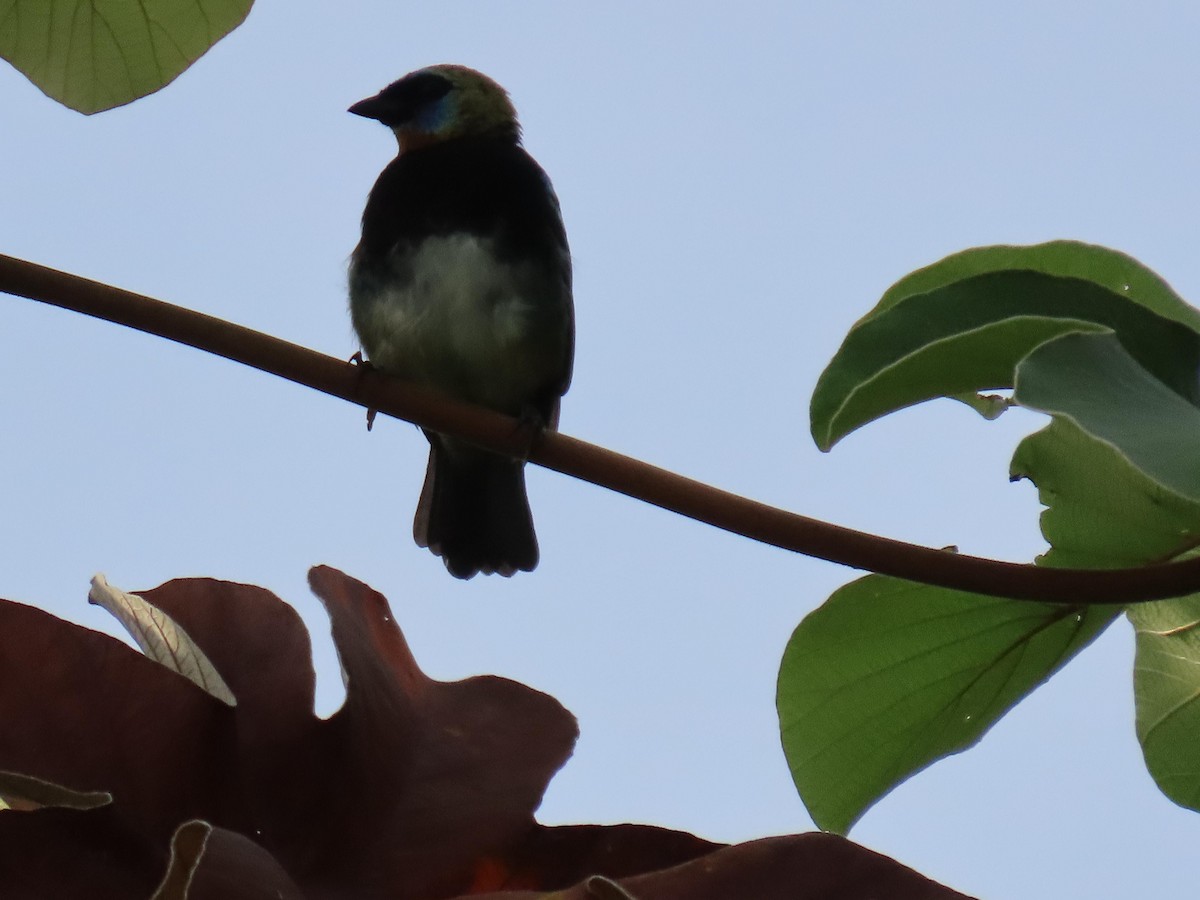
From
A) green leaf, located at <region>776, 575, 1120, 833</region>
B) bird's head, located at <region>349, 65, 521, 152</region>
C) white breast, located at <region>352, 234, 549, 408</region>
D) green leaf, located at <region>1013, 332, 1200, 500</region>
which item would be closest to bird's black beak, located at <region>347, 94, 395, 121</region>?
bird's head, located at <region>349, 65, 521, 152</region>

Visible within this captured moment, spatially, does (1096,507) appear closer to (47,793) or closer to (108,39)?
(47,793)

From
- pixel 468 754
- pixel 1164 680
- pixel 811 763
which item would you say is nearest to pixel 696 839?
pixel 468 754

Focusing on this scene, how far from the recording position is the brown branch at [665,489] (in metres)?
0.62

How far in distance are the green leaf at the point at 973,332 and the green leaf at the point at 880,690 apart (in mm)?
218

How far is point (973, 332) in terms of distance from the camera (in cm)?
65

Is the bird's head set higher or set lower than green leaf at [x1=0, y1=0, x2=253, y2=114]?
higher

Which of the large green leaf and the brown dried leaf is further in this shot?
the large green leaf

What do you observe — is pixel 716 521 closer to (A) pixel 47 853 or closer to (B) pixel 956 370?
(B) pixel 956 370

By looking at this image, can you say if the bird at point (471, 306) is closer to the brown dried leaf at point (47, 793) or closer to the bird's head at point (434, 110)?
the bird's head at point (434, 110)

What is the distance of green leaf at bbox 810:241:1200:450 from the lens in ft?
2.13

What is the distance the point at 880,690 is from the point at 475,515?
1.85 metres

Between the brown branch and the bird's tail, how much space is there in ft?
6.42

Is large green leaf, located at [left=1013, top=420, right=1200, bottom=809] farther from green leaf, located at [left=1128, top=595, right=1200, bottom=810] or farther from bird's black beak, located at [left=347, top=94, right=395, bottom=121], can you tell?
bird's black beak, located at [left=347, top=94, right=395, bottom=121]

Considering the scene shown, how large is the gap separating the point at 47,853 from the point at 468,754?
0.15 m
